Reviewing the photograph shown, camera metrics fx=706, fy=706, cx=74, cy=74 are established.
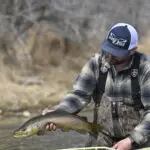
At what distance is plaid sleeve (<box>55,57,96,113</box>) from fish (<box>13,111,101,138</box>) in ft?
0.63

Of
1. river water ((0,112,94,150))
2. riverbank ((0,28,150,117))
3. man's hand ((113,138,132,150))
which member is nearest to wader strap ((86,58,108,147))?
man's hand ((113,138,132,150))

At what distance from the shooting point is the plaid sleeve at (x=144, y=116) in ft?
21.5

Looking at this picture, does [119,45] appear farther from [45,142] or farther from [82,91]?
[45,142]

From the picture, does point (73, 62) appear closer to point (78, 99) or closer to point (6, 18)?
point (6, 18)

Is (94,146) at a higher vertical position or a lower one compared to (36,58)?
higher

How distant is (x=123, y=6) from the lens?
996 inches

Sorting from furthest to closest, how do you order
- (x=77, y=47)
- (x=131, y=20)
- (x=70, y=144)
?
(x=131, y=20), (x=77, y=47), (x=70, y=144)

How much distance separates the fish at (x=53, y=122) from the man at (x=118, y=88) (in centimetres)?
8

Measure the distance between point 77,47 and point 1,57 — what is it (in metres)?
2.96

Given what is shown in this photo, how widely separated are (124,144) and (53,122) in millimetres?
697

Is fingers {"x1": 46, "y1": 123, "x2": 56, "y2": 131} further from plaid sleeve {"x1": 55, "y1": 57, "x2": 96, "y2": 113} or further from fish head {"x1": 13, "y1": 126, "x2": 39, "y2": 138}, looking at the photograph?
plaid sleeve {"x1": 55, "y1": 57, "x2": 96, "y2": 113}

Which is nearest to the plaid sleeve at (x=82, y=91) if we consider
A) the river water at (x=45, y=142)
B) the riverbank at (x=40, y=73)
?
the river water at (x=45, y=142)

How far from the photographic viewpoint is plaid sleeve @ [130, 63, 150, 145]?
6539 mm

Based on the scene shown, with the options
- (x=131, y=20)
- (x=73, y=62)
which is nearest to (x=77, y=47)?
(x=73, y=62)
